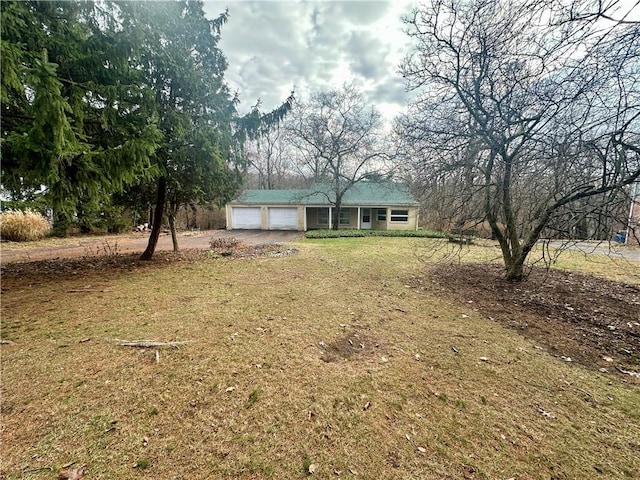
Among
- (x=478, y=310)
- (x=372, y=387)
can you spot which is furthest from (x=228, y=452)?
(x=478, y=310)

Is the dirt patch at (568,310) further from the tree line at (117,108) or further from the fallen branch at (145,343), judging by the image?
the tree line at (117,108)

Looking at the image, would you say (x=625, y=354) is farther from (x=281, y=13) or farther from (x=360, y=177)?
(x=360, y=177)

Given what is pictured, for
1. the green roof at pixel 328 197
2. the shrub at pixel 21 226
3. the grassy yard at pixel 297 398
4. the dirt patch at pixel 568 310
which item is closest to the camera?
the grassy yard at pixel 297 398

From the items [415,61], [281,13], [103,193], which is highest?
[281,13]

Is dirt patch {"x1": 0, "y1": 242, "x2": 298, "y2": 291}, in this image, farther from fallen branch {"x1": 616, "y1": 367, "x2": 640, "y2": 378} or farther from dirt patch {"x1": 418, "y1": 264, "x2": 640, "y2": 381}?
fallen branch {"x1": 616, "y1": 367, "x2": 640, "y2": 378}

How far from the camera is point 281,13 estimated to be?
6.75m

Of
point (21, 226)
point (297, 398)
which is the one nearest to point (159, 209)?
point (297, 398)

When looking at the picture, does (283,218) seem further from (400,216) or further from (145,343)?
(145,343)

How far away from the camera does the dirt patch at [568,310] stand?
3.23 metres

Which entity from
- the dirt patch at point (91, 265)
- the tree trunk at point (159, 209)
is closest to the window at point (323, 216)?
the dirt patch at point (91, 265)

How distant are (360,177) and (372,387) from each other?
637 inches

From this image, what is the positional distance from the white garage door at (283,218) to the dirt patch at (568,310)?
591 inches

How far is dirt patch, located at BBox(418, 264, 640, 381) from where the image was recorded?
10.6 feet

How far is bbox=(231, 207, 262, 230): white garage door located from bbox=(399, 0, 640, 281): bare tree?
16.1 metres
